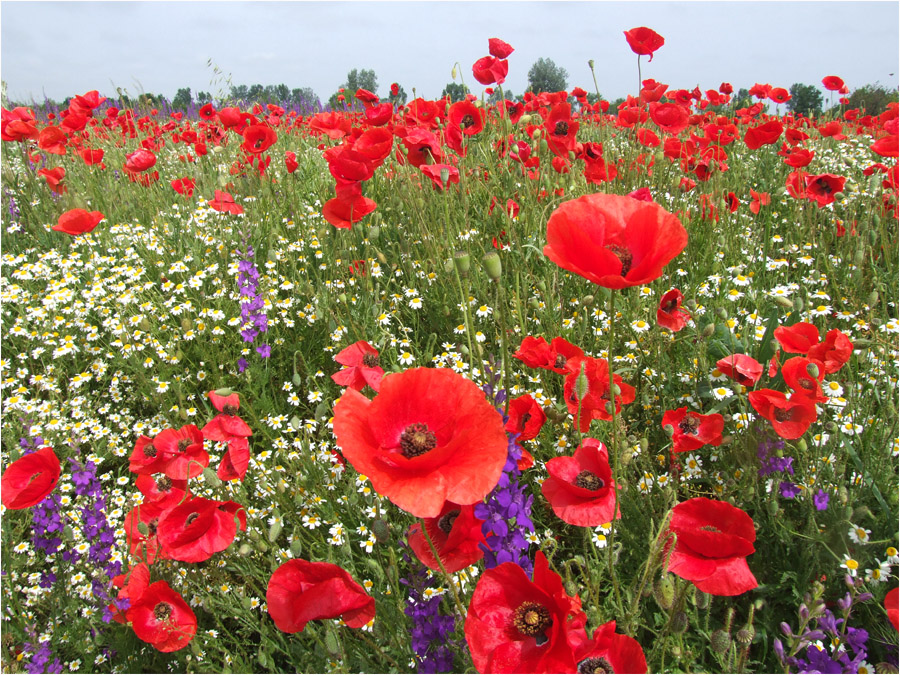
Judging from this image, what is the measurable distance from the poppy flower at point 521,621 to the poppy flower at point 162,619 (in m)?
0.89

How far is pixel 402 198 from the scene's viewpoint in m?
3.96

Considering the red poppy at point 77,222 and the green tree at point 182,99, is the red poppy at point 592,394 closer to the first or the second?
the red poppy at point 77,222

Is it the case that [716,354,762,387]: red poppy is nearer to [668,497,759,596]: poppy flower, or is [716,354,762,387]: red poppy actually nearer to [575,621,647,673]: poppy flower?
[668,497,759,596]: poppy flower

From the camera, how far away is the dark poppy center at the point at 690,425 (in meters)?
1.77

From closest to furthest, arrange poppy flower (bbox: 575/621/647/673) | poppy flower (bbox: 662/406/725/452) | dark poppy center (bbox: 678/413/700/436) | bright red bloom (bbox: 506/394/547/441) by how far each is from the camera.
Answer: poppy flower (bbox: 575/621/647/673), bright red bloom (bbox: 506/394/547/441), poppy flower (bbox: 662/406/725/452), dark poppy center (bbox: 678/413/700/436)

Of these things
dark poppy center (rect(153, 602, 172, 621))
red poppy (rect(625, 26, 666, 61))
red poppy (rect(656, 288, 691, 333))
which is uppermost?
red poppy (rect(625, 26, 666, 61))

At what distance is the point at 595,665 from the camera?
1093mm

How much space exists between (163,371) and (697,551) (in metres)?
2.59

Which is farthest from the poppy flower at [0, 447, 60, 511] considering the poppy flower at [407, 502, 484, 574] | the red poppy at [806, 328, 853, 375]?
the red poppy at [806, 328, 853, 375]

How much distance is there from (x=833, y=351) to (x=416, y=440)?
133 centimetres

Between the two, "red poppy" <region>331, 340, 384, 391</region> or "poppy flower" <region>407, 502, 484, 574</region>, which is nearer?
"poppy flower" <region>407, 502, 484, 574</region>

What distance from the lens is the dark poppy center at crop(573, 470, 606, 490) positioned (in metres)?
1.31

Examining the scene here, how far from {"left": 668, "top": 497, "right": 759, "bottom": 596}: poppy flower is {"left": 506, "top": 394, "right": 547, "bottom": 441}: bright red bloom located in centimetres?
39

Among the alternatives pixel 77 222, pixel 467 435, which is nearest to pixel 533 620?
pixel 467 435
